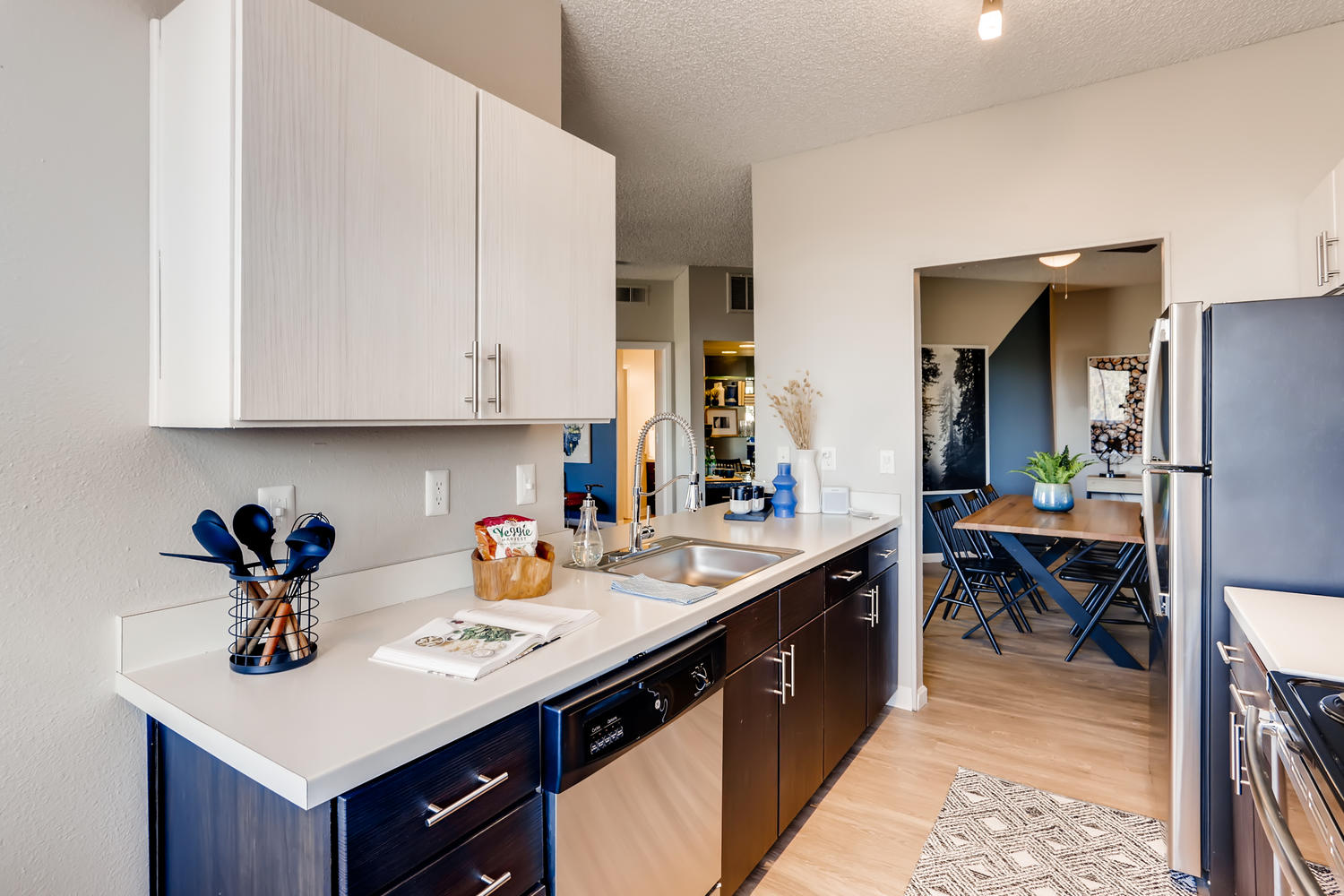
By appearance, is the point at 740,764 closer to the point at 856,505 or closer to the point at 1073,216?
the point at 856,505

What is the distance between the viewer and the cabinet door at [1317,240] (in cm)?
192

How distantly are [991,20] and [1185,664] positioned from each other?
1796 millimetres

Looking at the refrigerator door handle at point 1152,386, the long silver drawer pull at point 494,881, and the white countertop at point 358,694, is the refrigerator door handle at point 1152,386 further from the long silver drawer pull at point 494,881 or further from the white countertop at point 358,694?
the long silver drawer pull at point 494,881

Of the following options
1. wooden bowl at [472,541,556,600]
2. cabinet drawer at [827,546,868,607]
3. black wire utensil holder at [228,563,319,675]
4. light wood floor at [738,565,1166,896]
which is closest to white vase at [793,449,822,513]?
cabinet drawer at [827,546,868,607]

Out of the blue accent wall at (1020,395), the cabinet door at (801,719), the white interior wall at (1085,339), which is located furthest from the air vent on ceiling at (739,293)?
the cabinet door at (801,719)

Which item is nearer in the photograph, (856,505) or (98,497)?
(98,497)

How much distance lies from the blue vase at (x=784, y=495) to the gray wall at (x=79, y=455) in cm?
214

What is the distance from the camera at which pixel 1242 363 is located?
→ 175cm

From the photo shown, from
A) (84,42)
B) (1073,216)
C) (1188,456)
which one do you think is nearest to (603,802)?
Answer: (84,42)

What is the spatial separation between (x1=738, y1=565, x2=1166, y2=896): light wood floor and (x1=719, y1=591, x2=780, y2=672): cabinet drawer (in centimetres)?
68

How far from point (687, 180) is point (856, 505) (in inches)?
77.3

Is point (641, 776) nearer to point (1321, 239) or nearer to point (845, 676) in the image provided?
point (845, 676)

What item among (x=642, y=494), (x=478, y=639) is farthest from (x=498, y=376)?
(x=642, y=494)

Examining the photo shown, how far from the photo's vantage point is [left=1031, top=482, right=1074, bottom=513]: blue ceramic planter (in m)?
4.03
